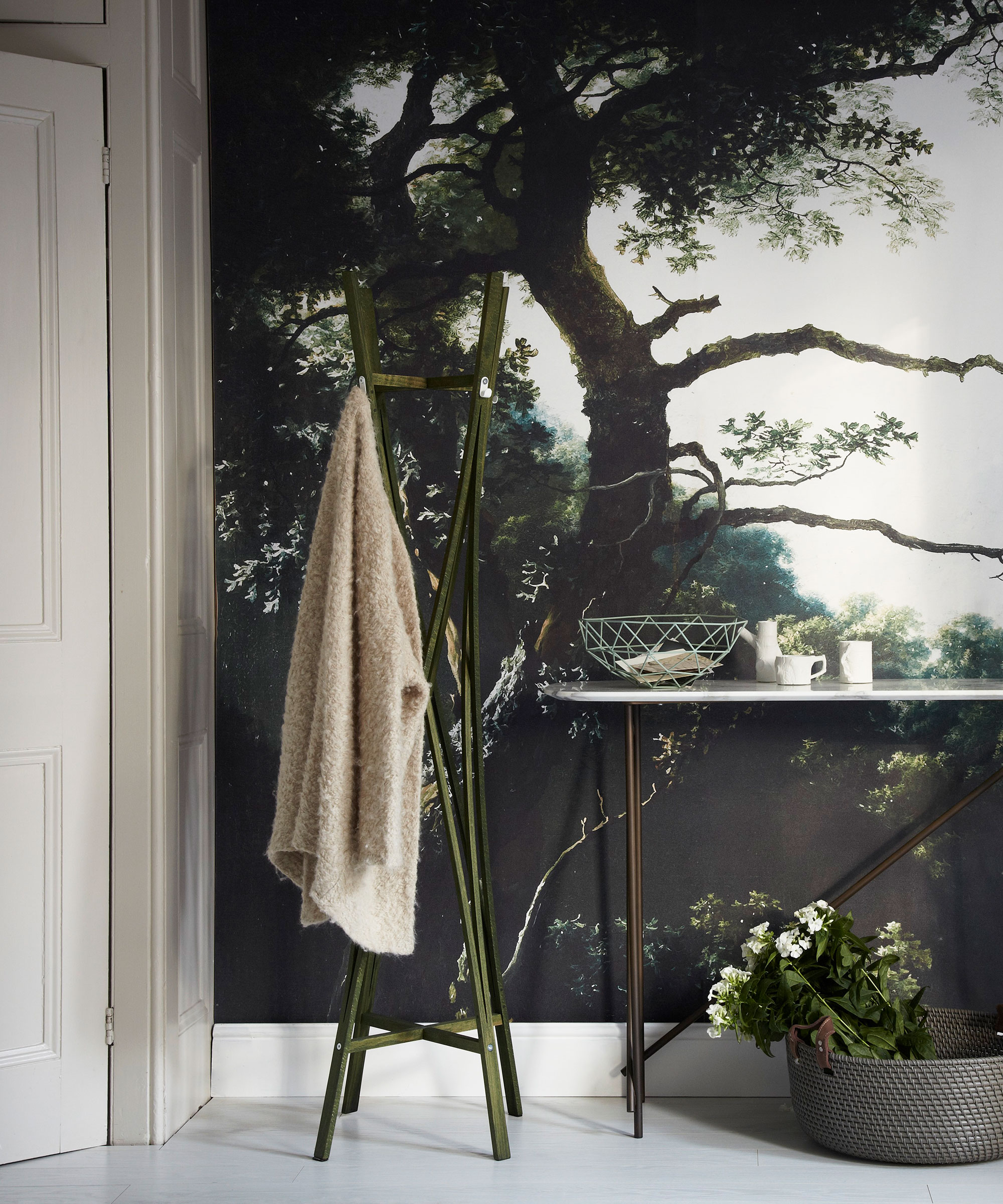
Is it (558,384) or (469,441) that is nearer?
(469,441)

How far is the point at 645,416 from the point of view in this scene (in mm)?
2354

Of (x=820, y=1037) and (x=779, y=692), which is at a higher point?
(x=779, y=692)

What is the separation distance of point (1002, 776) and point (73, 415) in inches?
82.7

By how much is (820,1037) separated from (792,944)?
19 centimetres

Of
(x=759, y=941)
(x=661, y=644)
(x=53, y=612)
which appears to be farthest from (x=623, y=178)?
(x=759, y=941)

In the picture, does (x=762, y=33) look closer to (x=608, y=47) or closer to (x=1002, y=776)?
(x=608, y=47)

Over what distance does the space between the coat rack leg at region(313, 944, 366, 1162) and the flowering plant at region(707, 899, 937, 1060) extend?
74 cm

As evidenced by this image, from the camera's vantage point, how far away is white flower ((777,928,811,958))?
2.10m

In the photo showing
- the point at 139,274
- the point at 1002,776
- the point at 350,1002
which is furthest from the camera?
the point at 1002,776

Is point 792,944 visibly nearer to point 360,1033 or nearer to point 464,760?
point 464,760

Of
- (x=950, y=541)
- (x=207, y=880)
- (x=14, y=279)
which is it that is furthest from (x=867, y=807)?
(x=14, y=279)

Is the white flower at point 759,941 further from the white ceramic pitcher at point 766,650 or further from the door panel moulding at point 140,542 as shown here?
the door panel moulding at point 140,542

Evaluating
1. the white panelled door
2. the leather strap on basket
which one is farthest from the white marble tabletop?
the white panelled door

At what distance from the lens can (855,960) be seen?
2086 mm
